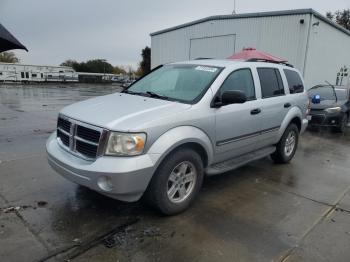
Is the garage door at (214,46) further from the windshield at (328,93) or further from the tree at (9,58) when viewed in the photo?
the tree at (9,58)

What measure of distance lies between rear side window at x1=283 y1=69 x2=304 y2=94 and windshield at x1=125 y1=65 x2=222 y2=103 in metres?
2.12

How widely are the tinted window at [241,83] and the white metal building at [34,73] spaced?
44968mm

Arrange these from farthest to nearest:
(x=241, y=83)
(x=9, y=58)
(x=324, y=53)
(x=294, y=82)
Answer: (x=9, y=58) < (x=324, y=53) < (x=294, y=82) < (x=241, y=83)

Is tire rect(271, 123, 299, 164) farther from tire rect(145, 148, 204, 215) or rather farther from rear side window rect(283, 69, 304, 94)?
tire rect(145, 148, 204, 215)

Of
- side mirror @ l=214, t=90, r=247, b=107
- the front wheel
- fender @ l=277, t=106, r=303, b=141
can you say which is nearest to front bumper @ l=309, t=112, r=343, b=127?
the front wheel

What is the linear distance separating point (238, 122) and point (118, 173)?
6.71 ft

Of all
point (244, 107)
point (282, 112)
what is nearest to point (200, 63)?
point (244, 107)

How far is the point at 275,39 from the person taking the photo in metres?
15.5

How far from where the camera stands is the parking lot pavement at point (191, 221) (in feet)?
9.93

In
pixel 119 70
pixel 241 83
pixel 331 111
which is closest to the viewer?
pixel 241 83

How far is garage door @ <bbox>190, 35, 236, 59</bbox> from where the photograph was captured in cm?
1736

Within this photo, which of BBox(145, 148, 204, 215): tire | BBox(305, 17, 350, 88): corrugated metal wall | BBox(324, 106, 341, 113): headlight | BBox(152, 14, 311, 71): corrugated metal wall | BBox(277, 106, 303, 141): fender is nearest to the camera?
BBox(145, 148, 204, 215): tire

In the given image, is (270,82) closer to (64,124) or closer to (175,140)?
(175,140)

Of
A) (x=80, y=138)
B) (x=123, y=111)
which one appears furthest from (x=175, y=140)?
(x=80, y=138)
